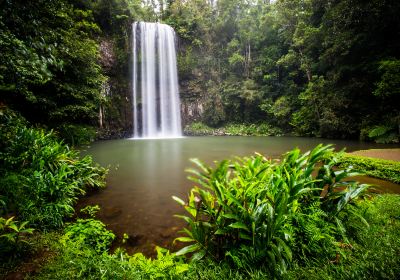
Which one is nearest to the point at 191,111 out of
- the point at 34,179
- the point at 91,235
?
the point at 34,179

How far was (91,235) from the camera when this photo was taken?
2771mm

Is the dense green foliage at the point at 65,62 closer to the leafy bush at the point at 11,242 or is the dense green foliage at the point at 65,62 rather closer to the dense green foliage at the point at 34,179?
the dense green foliage at the point at 34,179

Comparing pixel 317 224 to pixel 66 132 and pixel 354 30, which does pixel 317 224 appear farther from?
pixel 354 30

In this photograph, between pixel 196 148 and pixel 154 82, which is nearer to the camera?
pixel 196 148

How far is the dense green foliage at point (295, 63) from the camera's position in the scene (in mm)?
12664

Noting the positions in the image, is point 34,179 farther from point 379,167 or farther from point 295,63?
point 295,63

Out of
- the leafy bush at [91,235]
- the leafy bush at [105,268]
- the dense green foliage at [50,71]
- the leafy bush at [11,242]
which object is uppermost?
the dense green foliage at [50,71]

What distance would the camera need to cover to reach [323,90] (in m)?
16.0

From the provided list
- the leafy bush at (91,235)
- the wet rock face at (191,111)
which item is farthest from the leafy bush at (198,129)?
the leafy bush at (91,235)

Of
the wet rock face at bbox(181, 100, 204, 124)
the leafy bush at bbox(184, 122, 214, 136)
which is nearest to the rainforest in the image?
the wet rock face at bbox(181, 100, 204, 124)

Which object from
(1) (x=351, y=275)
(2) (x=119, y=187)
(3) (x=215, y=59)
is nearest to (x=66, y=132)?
(2) (x=119, y=187)

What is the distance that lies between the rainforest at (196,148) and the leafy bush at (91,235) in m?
0.02

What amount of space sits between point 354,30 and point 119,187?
15.3m

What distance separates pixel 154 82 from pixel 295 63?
13.4 meters
